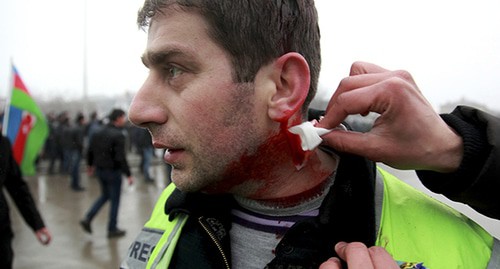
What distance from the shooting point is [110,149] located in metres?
6.72

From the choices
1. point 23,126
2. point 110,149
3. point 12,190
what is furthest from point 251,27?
point 23,126

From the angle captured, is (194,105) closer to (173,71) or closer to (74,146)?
(173,71)

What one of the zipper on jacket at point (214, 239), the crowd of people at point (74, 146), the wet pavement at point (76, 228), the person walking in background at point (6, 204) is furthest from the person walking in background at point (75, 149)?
the zipper on jacket at point (214, 239)

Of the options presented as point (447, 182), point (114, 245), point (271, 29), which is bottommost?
point (114, 245)

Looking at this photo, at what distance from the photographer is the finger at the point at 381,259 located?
41.4 inches

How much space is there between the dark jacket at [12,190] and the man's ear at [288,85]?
2711 mm

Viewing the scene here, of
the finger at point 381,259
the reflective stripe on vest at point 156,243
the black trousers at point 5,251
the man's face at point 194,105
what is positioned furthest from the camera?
the black trousers at point 5,251

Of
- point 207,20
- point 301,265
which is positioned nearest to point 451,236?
point 301,265

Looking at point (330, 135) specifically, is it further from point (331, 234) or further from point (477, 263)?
point (477, 263)

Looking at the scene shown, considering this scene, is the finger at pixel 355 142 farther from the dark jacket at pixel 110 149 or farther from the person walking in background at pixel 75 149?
the person walking in background at pixel 75 149

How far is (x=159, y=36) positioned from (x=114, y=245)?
17.7ft

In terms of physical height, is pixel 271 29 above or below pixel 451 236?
above

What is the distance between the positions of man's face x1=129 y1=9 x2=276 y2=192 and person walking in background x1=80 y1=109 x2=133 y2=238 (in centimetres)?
551

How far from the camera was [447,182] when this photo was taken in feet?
3.89
